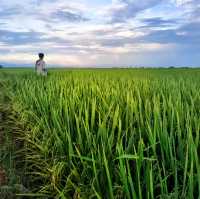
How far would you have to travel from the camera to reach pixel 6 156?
471 cm

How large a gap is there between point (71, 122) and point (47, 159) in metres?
0.50

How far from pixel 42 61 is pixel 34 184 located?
9.66 m

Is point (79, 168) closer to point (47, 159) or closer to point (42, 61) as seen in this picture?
point (47, 159)

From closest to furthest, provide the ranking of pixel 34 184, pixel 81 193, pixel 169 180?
pixel 81 193 < pixel 169 180 < pixel 34 184

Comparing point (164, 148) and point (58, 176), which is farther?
point (58, 176)

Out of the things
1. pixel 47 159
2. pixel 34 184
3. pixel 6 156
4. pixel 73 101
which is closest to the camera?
pixel 47 159

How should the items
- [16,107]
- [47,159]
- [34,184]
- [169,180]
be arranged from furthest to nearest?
1. [16,107]
2. [34,184]
3. [47,159]
4. [169,180]

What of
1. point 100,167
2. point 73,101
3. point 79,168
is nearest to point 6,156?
point 73,101

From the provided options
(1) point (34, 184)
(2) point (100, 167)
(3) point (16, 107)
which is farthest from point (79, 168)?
(3) point (16, 107)

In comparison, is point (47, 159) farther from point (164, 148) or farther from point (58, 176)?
point (164, 148)

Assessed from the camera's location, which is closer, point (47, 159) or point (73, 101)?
point (47, 159)

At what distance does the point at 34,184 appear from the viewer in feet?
11.8

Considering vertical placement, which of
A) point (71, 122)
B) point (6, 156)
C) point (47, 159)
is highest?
point (71, 122)

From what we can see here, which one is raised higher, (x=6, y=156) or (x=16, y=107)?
(x=16, y=107)
